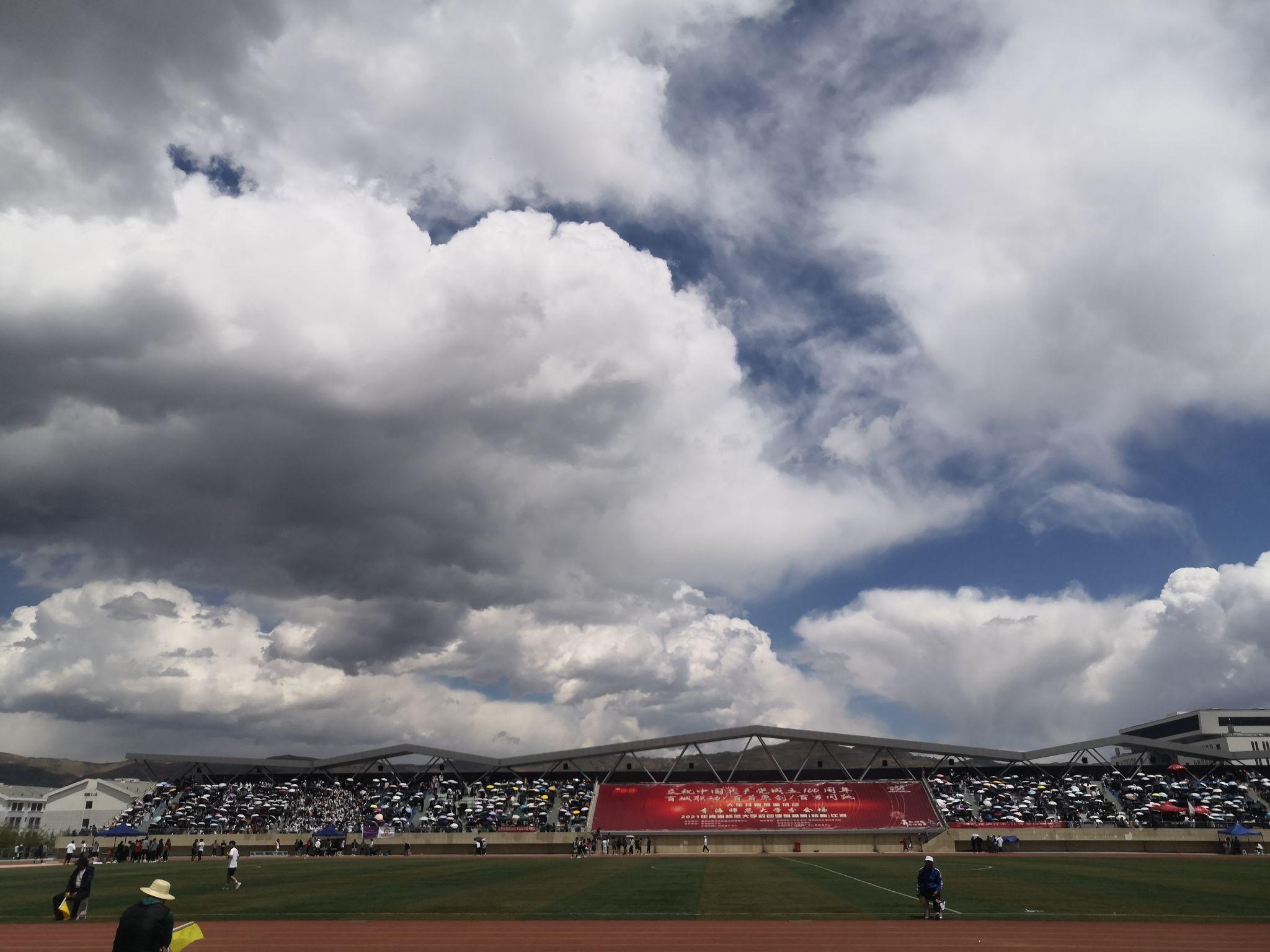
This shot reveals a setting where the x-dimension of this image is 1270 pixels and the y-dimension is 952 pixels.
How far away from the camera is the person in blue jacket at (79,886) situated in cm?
2183

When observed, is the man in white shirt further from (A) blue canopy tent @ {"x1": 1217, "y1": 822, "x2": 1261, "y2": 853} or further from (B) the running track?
(A) blue canopy tent @ {"x1": 1217, "y1": 822, "x2": 1261, "y2": 853}

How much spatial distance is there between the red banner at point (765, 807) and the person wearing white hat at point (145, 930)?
2596 inches

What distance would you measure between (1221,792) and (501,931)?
249 feet

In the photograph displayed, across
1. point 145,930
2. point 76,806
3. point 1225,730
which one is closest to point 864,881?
point 145,930

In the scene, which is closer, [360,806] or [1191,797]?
[1191,797]

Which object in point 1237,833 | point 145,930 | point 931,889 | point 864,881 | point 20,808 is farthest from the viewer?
point 20,808

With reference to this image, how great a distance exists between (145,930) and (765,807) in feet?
→ 231

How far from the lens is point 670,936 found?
19.8m

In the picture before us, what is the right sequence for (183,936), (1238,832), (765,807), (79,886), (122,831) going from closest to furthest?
(183,936) < (79,886) < (1238,832) < (122,831) < (765,807)

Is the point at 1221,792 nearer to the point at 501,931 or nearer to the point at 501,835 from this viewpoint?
the point at 501,835

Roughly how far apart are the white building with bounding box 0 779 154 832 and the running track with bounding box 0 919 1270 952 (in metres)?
102

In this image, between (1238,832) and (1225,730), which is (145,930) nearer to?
(1238,832)

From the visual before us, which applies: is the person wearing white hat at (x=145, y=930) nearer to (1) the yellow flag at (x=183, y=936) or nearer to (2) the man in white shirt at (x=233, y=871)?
(1) the yellow flag at (x=183, y=936)

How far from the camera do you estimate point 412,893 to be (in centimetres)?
2998
